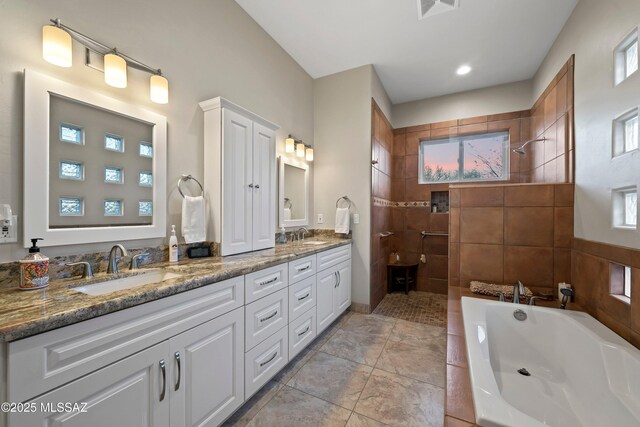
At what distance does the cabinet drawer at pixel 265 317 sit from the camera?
5.00ft

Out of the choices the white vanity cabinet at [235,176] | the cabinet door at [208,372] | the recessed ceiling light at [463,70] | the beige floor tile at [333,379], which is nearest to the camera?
the cabinet door at [208,372]

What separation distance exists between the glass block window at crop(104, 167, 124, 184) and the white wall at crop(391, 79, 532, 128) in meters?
3.77

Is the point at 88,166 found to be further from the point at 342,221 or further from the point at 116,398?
the point at 342,221

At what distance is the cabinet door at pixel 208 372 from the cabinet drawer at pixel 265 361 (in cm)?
6

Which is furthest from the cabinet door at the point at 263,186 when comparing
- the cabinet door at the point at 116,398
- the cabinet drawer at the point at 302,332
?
the cabinet door at the point at 116,398

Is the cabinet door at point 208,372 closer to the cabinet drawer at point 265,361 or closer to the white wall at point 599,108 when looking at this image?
the cabinet drawer at point 265,361

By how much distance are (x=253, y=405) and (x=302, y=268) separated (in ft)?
3.06

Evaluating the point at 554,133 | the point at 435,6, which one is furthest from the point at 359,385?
the point at 435,6

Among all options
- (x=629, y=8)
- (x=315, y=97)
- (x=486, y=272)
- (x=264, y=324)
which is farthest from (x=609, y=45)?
(x=264, y=324)

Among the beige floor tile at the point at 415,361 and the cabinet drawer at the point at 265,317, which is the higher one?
the cabinet drawer at the point at 265,317

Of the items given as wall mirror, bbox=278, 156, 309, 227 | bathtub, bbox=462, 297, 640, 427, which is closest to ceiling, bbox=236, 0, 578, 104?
wall mirror, bbox=278, 156, 309, 227

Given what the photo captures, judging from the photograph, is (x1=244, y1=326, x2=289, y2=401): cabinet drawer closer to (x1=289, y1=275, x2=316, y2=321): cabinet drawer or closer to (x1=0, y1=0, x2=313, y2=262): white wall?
(x1=289, y1=275, x2=316, y2=321): cabinet drawer

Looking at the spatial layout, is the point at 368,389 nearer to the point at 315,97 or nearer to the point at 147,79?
the point at 147,79

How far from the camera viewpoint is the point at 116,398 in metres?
0.92
